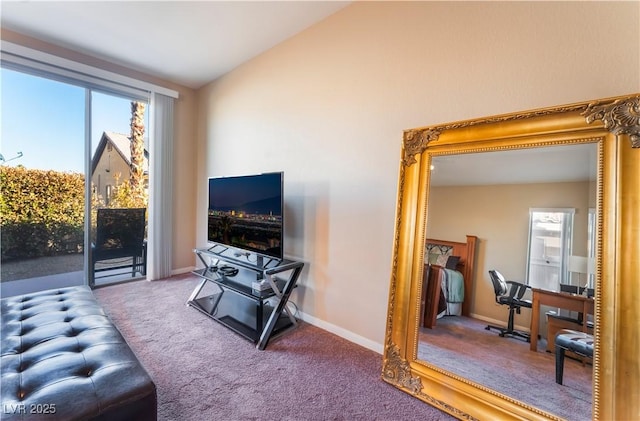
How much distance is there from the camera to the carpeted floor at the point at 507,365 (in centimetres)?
119

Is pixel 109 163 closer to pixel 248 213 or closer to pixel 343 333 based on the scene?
pixel 248 213

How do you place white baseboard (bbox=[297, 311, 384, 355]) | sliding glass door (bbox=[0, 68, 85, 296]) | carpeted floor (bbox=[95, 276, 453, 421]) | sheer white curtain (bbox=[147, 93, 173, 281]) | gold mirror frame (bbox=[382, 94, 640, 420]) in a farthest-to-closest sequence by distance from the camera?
1. sheer white curtain (bbox=[147, 93, 173, 281])
2. sliding glass door (bbox=[0, 68, 85, 296])
3. white baseboard (bbox=[297, 311, 384, 355])
4. carpeted floor (bbox=[95, 276, 453, 421])
5. gold mirror frame (bbox=[382, 94, 640, 420])

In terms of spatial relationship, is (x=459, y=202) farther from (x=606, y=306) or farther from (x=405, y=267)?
(x=606, y=306)

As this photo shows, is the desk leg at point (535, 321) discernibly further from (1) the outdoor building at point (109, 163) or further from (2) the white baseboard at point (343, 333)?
(1) the outdoor building at point (109, 163)

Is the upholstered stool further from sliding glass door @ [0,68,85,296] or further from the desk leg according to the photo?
sliding glass door @ [0,68,85,296]

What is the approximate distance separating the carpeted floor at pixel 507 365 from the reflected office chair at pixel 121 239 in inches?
143

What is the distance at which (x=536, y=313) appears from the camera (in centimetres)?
137

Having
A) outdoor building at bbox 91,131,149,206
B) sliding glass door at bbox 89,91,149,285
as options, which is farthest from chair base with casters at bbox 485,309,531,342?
outdoor building at bbox 91,131,149,206

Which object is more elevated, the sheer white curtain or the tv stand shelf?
the sheer white curtain

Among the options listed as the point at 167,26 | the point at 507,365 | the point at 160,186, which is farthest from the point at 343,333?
the point at 167,26

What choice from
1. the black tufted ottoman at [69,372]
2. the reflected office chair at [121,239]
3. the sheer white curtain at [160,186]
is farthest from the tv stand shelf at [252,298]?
the reflected office chair at [121,239]

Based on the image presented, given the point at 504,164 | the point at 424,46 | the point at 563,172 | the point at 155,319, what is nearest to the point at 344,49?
the point at 424,46

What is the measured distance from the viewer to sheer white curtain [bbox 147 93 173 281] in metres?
3.56

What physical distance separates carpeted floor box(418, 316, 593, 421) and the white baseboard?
1.61ft
